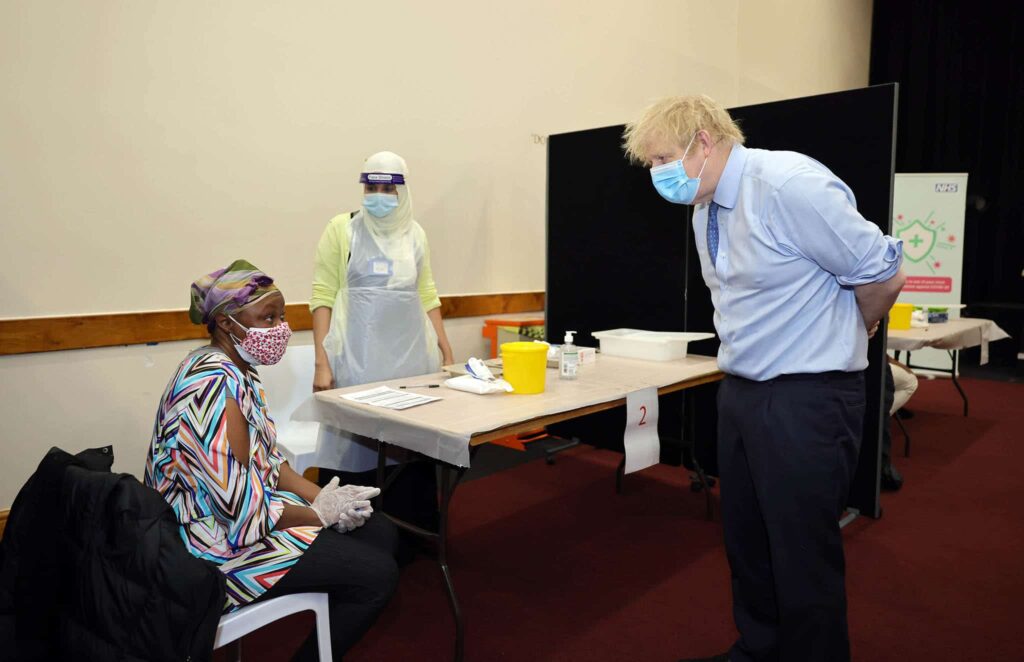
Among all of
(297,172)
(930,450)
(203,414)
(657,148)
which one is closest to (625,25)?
(297,172)

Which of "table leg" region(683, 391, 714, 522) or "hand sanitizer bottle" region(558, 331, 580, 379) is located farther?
"table leg" region(683, 391, 714, 522)

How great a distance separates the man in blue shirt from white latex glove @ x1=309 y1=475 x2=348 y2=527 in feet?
3.12

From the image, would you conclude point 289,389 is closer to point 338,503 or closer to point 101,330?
point 101,330

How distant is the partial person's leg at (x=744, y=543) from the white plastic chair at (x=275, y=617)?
1.00 m

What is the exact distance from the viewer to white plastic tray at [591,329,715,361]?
287 cm

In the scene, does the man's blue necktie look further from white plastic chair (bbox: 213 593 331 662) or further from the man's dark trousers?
white plastic chair (bbox: 213 593 331 662)

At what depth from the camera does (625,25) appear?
5176 millimetres

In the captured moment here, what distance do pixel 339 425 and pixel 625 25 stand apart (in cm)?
412

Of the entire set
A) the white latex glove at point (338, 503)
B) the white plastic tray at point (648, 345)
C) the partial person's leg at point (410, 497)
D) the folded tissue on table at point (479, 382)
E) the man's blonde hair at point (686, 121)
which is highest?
the man's blonde hair at point (686, 121)

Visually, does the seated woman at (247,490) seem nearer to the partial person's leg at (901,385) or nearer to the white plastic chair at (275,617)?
the white plastic chair at (275,617)

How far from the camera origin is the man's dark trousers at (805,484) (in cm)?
162

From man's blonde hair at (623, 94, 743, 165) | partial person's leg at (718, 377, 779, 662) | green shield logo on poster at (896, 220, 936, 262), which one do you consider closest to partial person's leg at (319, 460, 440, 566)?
partial person's leg at (718, 377, 779, 662)

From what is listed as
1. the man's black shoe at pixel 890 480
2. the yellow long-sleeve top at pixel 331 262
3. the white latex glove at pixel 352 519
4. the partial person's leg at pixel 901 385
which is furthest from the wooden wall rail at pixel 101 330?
the partial person's leg at pixel 901 385

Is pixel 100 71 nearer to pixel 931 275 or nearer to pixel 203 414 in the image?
pixel 203 414
